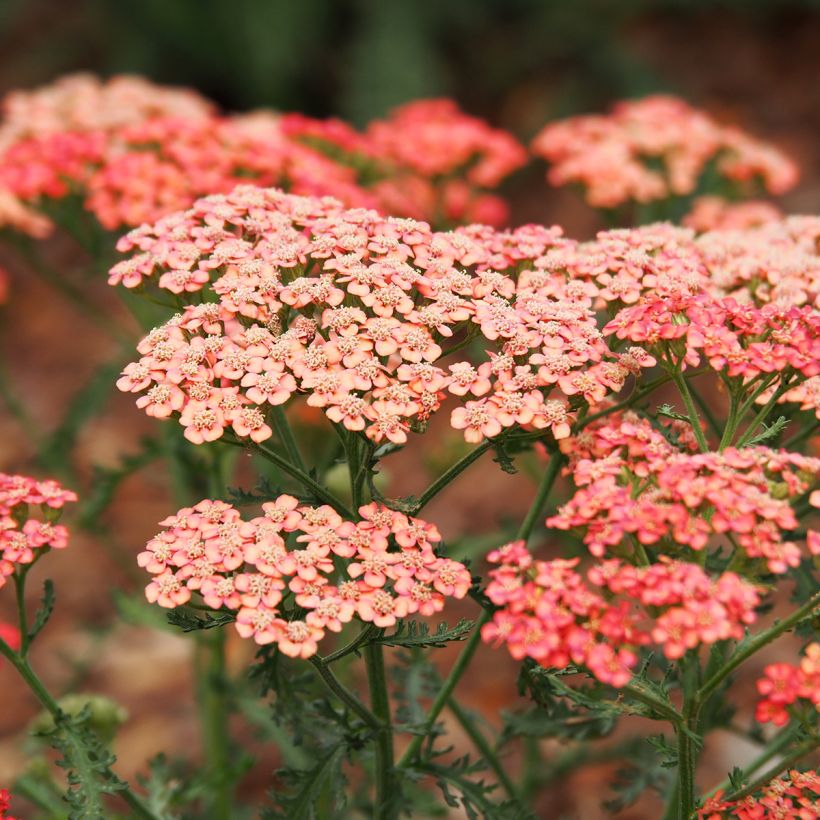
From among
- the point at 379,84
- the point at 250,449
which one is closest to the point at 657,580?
the point at 250,449

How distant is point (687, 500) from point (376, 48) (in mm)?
4948

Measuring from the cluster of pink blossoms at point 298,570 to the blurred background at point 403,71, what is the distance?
3.01m

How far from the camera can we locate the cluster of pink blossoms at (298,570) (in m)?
1.39

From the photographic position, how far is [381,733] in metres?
1.72

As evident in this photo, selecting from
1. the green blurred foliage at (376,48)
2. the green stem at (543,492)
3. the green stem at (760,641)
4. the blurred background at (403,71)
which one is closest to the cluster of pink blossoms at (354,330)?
the green stem at (543,492)

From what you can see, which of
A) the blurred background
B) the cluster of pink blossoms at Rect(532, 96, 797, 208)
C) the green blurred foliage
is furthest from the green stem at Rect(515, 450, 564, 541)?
the green blurred foliage

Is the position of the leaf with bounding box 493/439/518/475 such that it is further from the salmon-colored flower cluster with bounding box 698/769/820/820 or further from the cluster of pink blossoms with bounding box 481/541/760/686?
the salmon-colored flower cluster with bounding box 698/769/820/820

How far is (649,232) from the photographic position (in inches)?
79.8

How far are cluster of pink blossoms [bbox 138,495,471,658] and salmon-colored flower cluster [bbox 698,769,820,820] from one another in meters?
0.49

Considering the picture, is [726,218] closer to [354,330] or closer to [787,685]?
[354,330]

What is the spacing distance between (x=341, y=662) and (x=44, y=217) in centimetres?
151

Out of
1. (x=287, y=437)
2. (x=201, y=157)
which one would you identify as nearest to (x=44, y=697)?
(x=287, y=437)

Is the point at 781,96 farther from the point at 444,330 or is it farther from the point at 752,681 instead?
the point at 444,330

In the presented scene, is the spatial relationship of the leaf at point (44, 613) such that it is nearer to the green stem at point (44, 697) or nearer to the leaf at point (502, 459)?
the green stem at point (44, 697)
